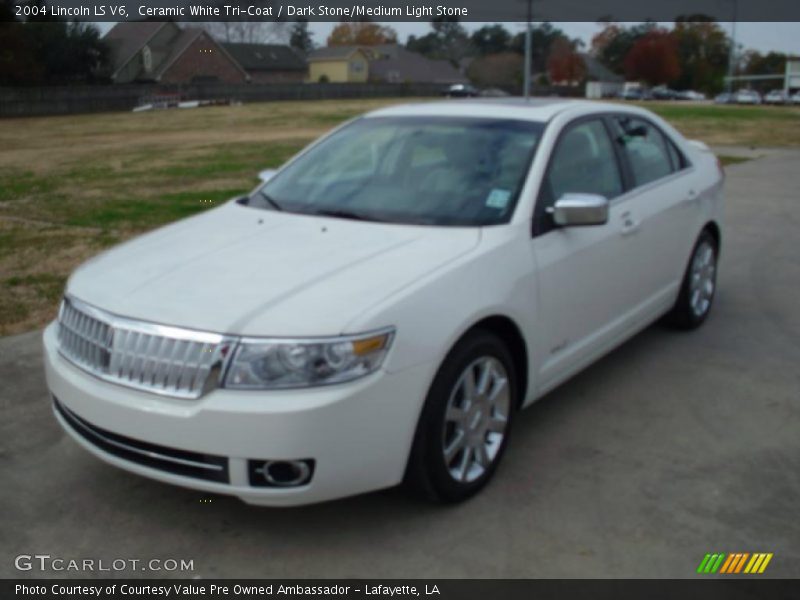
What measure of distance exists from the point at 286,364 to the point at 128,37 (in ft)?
203

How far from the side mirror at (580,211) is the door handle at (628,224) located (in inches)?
26.2

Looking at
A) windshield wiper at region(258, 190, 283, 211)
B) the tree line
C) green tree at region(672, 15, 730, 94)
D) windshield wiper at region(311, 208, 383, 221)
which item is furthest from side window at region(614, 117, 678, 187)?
green tree at region(672, 15, 730, 94)

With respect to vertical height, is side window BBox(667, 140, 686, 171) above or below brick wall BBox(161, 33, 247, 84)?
below

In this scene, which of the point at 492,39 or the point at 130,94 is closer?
the point at 130,94

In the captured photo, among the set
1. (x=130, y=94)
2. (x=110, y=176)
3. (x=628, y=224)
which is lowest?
(x=110, y=176)

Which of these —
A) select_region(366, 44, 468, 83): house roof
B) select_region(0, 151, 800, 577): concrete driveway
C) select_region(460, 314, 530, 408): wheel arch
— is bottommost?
select_region(0, 151, 800, 577): concrete driveway

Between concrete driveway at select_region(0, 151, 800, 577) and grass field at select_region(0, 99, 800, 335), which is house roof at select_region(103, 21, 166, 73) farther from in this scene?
concrete driveway at select_region(0, 151, 800, 577)

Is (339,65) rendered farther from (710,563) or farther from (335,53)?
(710,563)

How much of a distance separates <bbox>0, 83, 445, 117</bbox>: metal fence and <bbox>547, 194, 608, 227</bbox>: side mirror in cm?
4443

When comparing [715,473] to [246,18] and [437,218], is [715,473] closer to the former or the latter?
[437,218]

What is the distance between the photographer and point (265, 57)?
257ft

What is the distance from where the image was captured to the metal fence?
44.1 m

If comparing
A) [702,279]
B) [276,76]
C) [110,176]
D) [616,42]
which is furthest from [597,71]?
[702,279]

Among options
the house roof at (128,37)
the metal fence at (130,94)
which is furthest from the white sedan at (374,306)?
the house roof at (128,37)
